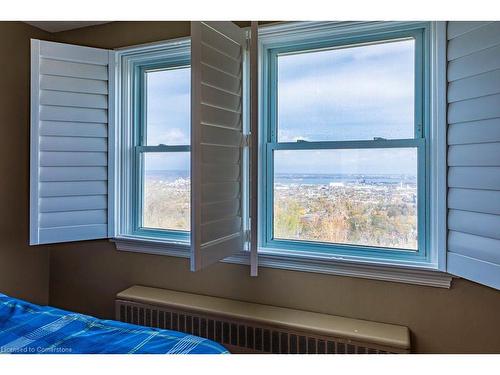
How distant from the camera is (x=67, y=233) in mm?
2203

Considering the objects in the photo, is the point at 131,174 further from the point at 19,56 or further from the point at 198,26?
the point at 198,26

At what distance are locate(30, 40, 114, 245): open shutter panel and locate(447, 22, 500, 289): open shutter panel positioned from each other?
6.59 ft

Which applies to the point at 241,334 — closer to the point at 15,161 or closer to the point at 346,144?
the point at 346,144

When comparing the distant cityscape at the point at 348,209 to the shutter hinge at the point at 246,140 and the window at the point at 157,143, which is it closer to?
the shutter hinge at the point at 246,140

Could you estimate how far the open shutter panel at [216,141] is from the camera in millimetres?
1459

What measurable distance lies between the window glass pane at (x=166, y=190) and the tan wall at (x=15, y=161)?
82 centimetres

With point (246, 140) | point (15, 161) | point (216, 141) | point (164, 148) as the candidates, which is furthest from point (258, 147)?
point (15, 161)

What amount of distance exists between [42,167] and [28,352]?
1.31 meters

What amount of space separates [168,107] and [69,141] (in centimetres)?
66

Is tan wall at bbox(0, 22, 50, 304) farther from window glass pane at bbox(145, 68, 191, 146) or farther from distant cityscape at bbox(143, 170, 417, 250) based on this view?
distant cityscape at bbox(143, 170, 417, 250)

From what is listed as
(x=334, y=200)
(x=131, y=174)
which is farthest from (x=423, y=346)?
(x=131, y=174)

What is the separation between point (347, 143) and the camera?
5.90 ft

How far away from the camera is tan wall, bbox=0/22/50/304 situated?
2195 mm

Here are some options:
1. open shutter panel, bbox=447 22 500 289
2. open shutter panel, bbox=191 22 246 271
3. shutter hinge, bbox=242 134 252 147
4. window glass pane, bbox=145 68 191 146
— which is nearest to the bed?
open shutter panel, bbox=191 22 246 271
